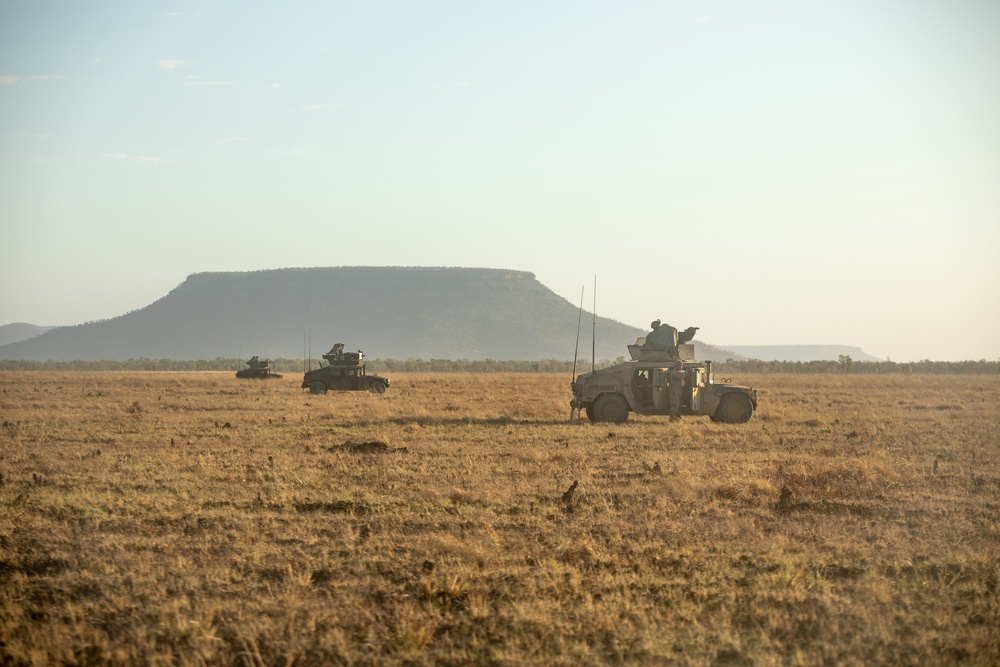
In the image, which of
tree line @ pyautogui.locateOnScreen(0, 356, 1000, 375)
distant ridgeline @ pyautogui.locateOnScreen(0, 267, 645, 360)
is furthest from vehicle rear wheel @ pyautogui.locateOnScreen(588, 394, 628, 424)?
distant ridgeline @ pyautogui.locateOnScreen(0, 267, 645, 360)

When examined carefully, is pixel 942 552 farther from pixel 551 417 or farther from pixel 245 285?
pixel 245 285

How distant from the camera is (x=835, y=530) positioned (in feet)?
37.1

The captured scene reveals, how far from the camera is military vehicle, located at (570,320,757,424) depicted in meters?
25.0

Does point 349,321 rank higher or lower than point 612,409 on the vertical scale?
higher

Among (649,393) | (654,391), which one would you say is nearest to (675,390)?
(654,391)

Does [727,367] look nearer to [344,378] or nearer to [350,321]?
[344,378]

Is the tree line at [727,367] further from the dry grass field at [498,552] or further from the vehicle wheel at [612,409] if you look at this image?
the dry grass field at [498,552]

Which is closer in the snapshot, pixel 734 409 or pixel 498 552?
pixel 498 552

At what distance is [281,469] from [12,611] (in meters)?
8.07

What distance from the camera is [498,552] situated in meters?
10.0

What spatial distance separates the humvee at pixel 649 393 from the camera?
82.0 feet

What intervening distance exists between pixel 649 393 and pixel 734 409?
2265mm

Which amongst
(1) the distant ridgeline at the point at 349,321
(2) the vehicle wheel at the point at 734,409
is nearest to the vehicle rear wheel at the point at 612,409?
(2) the vehicle wheel at the point at 734,409

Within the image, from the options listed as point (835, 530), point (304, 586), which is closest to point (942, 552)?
point (835, 530)
